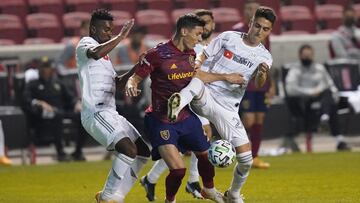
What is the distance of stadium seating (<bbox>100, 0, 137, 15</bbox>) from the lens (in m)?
24.6

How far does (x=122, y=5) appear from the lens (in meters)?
24.6

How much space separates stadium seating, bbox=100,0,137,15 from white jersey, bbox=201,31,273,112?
39.0ft

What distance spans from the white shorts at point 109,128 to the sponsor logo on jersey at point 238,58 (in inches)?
60.1

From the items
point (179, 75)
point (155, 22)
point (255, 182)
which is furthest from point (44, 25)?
point (179, 75)

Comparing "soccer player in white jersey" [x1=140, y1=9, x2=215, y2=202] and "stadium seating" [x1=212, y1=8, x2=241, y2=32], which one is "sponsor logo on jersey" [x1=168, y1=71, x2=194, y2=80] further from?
"stadium seating" [x1=212, y1=8, x2=241, y2=32]

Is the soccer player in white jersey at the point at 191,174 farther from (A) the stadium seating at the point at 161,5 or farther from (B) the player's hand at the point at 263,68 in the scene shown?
(A) the stadium seating at the point at 161,5

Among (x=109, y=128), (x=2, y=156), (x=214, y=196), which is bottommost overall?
(x=2, y=156)

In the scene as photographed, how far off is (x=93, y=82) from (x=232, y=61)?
167 cm

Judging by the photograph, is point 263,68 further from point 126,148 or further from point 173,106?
point 126,148

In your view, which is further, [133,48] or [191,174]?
[133,48]

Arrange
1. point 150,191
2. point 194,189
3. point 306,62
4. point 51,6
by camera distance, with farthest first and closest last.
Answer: point 51,6, point 306,62, point 194,189, point 150,191

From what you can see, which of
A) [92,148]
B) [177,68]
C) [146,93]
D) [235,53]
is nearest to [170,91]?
[177,68]

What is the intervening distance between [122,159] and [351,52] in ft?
35.4

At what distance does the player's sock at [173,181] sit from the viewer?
1132cm
